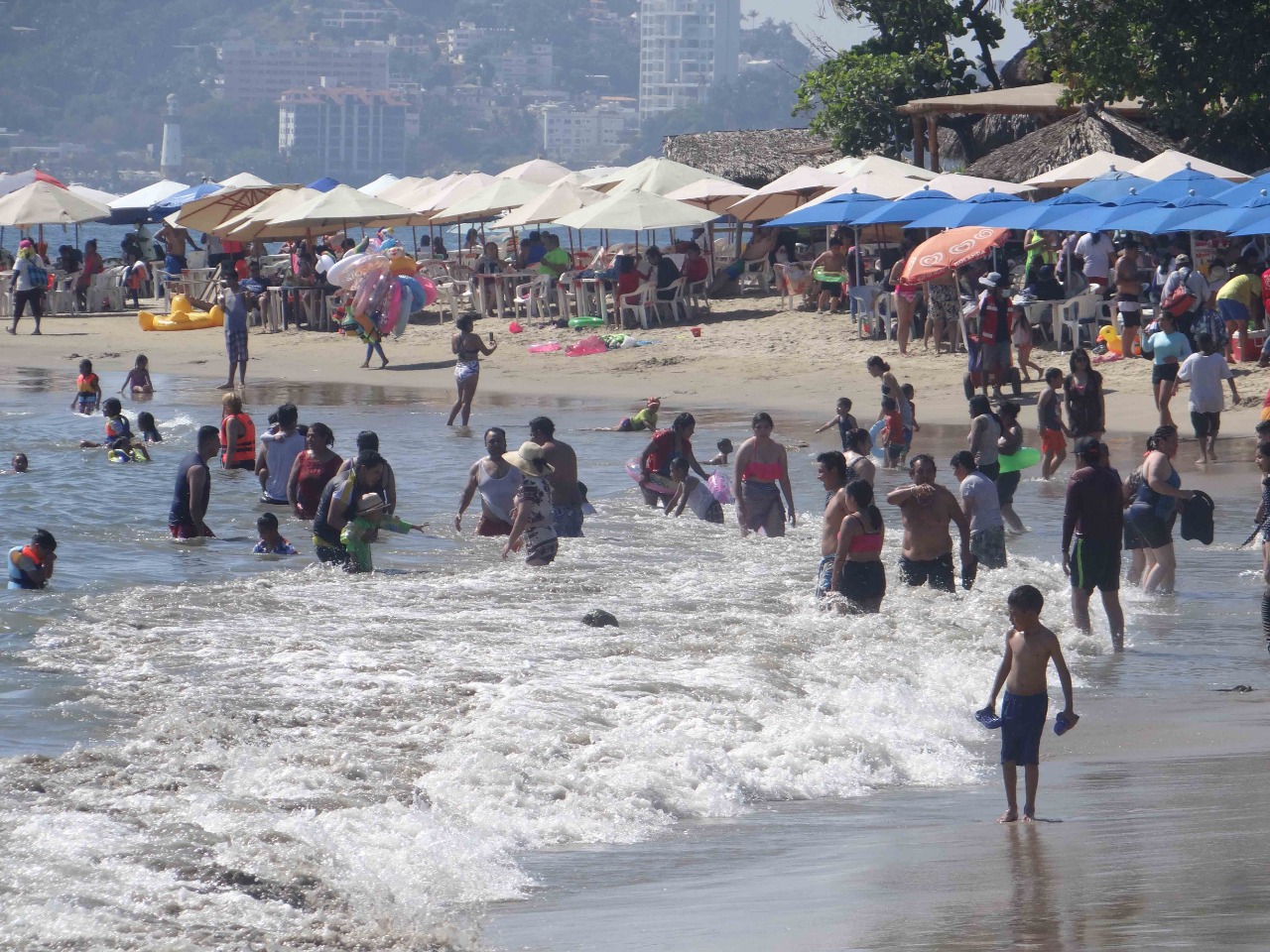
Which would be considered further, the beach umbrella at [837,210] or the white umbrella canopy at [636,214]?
the white umbrella canopy at [636,214]

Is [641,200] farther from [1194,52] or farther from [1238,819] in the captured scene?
[1238,819]

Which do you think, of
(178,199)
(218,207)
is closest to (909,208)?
(218,207)

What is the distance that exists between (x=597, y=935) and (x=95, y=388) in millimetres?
16072

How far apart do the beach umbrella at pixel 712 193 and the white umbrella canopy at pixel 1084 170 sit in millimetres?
5410

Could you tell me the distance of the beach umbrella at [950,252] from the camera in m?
19.4

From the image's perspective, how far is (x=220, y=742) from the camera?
7.46 meters

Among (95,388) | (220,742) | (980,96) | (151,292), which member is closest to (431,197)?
(151,292)

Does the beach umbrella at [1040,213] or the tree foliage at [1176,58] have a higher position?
the tree foliage at [1176,58]

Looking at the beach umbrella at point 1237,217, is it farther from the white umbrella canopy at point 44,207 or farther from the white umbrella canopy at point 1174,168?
the white umbrella canopy at point 44,207

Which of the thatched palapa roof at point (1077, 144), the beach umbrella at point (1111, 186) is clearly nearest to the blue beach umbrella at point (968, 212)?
→ the beach umbrella at point (1111, 186)

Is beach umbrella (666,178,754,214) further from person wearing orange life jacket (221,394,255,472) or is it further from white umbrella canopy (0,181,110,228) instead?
person wearing orange life jacket (221,394,255,472)

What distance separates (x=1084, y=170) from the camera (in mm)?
23312

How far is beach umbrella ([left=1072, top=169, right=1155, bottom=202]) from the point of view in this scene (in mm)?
20516

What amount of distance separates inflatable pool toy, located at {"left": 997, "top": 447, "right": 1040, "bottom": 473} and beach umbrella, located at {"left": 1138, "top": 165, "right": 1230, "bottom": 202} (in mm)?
8833
